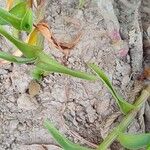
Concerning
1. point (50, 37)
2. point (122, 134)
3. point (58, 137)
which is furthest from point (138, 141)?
point (50, 37)

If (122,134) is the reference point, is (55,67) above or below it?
above

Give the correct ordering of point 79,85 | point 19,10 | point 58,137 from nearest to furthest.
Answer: point 58,137, point 19,10, point 79,85

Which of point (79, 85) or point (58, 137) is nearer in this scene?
point (58, 137)

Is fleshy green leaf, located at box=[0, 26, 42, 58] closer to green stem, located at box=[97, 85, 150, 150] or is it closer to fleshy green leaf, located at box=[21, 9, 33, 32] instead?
fleshy green leaf, located at box=[21, 9, 33, 32]

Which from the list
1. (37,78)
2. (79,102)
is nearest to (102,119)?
(79,102)

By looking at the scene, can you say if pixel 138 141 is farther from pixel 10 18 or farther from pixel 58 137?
pixel 10 18

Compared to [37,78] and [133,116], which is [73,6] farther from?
[133,116]

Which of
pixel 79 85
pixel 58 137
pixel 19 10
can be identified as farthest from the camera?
pixel 79 85

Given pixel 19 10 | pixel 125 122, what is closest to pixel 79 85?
pixel 125 122
